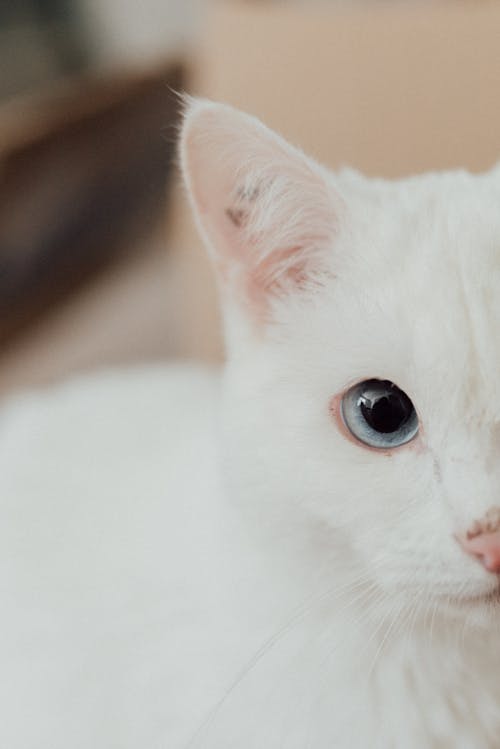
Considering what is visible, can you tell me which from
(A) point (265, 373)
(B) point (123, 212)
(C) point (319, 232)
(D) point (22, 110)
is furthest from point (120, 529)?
(D) point (22, 110)

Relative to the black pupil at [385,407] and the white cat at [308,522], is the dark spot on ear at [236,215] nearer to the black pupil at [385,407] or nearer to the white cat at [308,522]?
the white cat at [308,522]

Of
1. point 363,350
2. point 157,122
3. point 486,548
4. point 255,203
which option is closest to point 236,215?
point 255,203

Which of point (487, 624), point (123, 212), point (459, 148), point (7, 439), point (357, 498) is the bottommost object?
point (487, 624)

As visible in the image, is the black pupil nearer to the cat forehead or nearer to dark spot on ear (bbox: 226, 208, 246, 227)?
the cat forehead

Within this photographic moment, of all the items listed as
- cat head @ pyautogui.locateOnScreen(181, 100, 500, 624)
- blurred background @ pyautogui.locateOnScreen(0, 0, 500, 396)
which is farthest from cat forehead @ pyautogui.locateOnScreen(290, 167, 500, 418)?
blurred background @ pyautogui.locateOnScreen(0, 0, 500, 396)

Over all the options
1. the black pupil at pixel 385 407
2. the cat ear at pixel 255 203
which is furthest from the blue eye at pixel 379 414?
the cat ear at pixel 255 203

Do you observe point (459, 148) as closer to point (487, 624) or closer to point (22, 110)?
point (487, 624)
